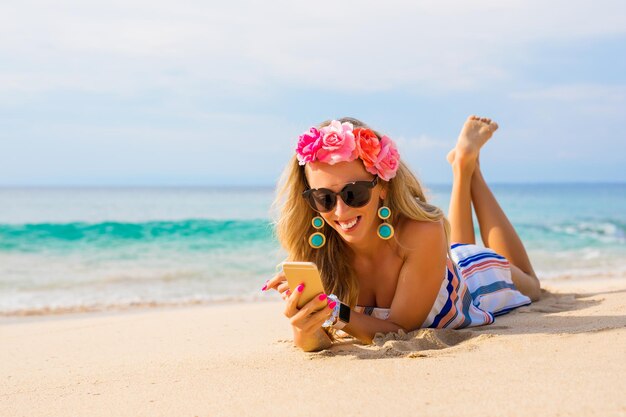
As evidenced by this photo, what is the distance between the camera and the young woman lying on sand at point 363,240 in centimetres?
388

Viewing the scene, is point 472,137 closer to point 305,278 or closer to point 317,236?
point 317,236

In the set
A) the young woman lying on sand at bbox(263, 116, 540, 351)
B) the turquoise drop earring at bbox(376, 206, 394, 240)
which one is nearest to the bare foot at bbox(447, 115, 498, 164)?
the young woman lying on sand at bbox(263, 116, 540, 351)

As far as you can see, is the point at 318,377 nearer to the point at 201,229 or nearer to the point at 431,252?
the point at 431,252

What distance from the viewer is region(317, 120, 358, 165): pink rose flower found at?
388 cm

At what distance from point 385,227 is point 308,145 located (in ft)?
2.22

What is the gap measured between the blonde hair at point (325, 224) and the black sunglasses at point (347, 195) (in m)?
0.30

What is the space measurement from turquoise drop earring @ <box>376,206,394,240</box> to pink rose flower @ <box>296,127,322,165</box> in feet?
1.78

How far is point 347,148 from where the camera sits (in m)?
3.89

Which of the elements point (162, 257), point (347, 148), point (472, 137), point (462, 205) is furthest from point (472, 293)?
point (162, 257)

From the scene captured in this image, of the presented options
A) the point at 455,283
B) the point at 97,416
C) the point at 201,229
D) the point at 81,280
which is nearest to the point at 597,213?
the point at 201,229

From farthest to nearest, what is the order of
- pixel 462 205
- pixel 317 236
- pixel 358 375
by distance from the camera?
pixel 462 205, pixel 317 236, pixel 358 375

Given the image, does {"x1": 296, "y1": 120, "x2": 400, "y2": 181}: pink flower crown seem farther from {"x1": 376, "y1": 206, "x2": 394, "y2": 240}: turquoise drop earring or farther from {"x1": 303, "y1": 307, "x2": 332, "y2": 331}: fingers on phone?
{"x1": 303, "y1": 307, "x2": 332, "y2": 331}: fingers on phone

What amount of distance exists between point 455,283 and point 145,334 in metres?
2.82

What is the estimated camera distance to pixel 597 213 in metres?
33.6
